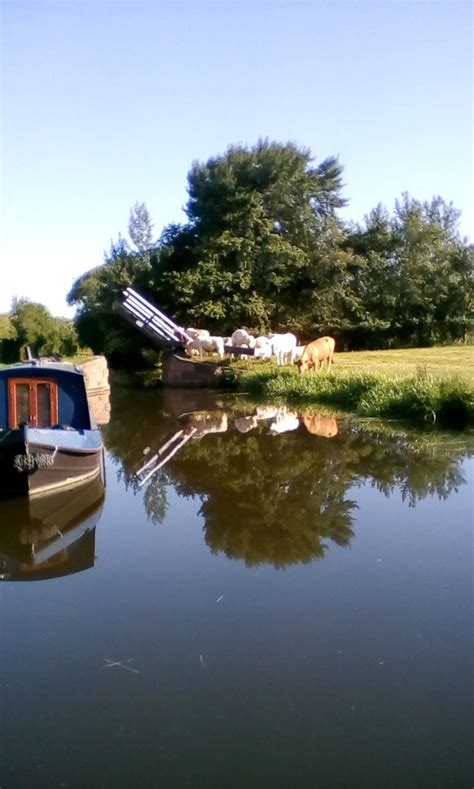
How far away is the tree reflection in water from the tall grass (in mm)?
1118

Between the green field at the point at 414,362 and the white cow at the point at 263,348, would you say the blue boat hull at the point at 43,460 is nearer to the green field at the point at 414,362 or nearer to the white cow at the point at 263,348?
the green field at the point at 414,362

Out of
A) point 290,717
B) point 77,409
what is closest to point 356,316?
point 77,409

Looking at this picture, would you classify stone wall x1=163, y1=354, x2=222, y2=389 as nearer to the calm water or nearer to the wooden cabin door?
the wooden cabin door

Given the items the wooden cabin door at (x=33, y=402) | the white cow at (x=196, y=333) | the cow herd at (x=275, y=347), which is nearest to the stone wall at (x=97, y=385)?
the cow herd at (x=275, y=347)

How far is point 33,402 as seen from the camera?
10445mm

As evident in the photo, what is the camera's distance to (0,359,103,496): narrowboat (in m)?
8.37

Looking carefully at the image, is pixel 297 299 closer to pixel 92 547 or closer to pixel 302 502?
pixel 302 502

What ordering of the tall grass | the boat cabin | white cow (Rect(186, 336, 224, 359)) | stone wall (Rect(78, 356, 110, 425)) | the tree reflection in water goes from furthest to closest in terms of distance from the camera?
1. white cow (Rect(186, 336, 224, 359))
2. stone wall (Rect(78, 356, 110, 425))
3. the tall grass
4. the boat cabin
5. the tree reflection in water

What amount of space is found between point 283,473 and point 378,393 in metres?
5.71

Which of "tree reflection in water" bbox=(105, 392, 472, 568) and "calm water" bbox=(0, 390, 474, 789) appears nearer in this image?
"calm water" bbox=(0, 390, 474, 789)

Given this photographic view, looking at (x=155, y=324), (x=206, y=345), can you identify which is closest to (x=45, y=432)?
(x=206, y=345)

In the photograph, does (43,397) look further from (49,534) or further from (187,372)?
(187,372)

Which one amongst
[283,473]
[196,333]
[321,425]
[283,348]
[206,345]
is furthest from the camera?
[196,333]

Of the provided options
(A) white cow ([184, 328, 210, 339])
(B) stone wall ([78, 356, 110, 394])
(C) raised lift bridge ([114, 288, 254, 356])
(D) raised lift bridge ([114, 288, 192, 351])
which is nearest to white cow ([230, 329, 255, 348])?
(A) white cow ([184, 328, 210, 339])
